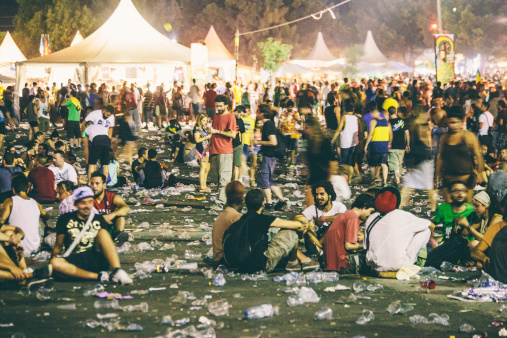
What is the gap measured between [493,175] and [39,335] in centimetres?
716

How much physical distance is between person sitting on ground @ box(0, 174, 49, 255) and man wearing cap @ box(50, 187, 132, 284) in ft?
3.96

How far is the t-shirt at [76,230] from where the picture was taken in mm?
8055

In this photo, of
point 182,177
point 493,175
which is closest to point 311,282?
point 493,175

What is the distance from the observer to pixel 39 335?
6.18m

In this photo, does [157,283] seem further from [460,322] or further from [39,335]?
[460,322]

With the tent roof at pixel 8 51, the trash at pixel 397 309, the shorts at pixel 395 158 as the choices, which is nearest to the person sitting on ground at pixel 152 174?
the shorts at pixel 395 158

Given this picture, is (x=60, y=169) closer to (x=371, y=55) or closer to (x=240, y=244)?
(x=240, y=244)

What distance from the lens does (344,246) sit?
8.53 m

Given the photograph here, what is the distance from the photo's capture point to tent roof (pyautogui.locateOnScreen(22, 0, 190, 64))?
101ft

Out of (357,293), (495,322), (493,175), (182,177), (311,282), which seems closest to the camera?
(495,322)

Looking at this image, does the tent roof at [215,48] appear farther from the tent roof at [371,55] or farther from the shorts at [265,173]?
the shorts at [265,173]

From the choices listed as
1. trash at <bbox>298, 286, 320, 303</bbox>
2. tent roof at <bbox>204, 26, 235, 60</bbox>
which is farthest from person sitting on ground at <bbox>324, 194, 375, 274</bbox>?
tent roof at <bbox>204, 26, 235, 60</bbox>

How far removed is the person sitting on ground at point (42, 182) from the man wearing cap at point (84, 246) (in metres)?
4.93

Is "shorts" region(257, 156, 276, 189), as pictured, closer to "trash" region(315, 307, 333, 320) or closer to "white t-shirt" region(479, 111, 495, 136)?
"trash" region(315, 307, 333, 320)
